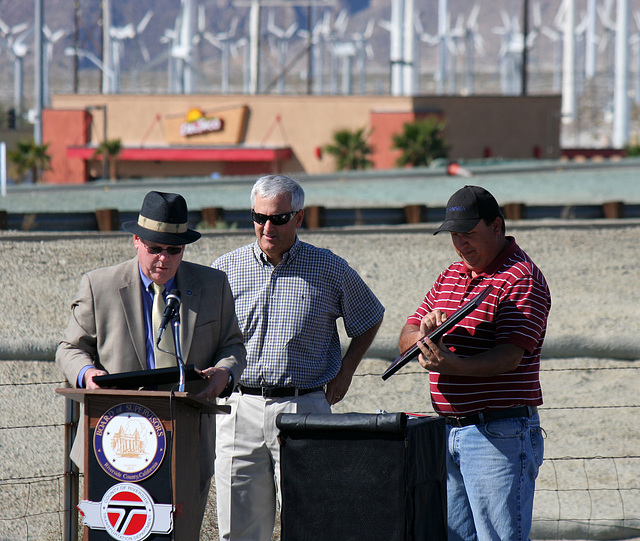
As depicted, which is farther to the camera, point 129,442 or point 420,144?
point 420,144

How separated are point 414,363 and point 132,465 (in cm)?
599

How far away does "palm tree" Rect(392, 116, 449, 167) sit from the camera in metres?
42.8

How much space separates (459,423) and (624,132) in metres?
57.1

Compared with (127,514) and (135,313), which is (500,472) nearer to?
(127,514)

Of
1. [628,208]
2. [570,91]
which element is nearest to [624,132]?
[570,91]

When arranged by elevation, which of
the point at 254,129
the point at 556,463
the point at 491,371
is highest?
the point at 254,129

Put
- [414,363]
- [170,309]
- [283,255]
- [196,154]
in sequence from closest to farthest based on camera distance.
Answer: [170,309], [283,255], [414,363], [196,154]

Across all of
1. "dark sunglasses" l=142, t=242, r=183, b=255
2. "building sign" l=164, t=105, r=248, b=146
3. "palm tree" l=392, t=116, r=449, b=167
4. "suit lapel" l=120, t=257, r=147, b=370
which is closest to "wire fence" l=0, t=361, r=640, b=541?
"suit lapel" l=120, t=257, r=147, b=370

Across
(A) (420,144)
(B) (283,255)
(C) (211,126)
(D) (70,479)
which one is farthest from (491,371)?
(C) (211,126)

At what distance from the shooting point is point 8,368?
A: 9164mm

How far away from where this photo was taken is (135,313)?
167 inches

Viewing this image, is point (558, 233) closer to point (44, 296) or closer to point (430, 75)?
point (44, 296)

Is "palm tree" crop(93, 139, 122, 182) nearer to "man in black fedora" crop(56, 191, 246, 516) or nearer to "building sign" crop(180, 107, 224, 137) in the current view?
"building sign" crop(180, 107, 224, 137)

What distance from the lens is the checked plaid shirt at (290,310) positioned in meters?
4.80
